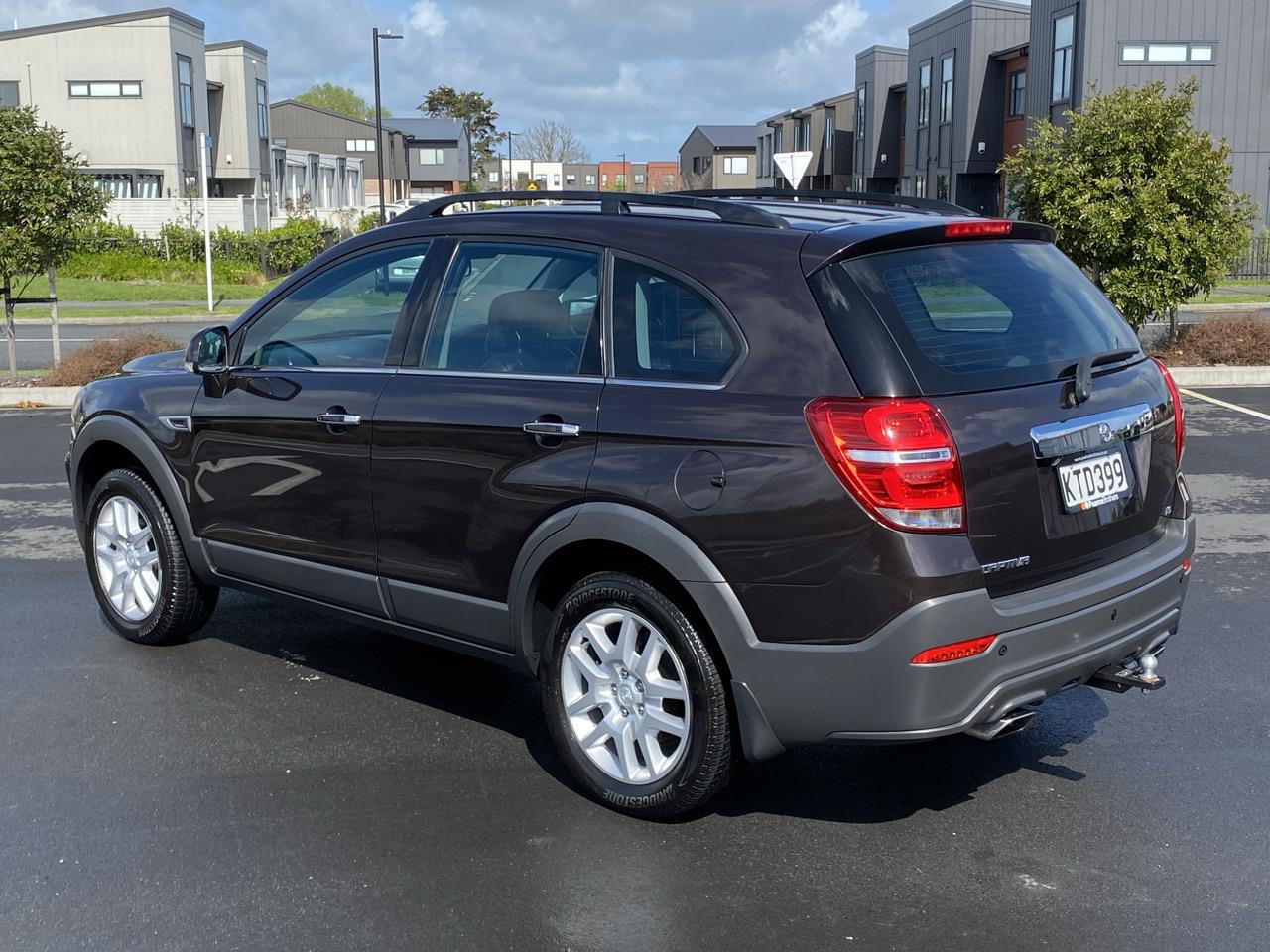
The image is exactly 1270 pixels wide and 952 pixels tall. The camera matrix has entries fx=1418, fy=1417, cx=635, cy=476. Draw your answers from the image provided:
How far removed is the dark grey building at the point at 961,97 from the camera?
4553 cm

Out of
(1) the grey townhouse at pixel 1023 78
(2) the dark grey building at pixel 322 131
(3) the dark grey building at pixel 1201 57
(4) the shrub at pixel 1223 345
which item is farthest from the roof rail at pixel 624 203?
(2) the dark grey building at pixel 322 131

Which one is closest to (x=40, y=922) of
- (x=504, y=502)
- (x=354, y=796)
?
(x=354, y=796)

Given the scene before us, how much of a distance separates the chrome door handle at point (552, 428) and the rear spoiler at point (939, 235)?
0.87 m

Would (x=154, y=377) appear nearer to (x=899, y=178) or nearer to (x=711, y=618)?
(x=711, y=618)

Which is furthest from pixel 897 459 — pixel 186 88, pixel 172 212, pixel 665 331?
pixel 186 88

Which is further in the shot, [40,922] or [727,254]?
[727,254]

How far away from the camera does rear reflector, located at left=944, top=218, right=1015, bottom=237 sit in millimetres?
4316

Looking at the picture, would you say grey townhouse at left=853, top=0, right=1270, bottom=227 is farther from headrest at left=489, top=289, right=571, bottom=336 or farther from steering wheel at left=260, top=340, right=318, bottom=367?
headrest at left=489, top=289, right=571, bottom=336

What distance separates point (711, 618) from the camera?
13.3ft

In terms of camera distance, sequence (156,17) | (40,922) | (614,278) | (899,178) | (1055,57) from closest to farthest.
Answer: (40,922) → (614,278) → (1055,57) → (156,17) → (899,178)

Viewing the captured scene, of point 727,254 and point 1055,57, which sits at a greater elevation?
point 1055,57

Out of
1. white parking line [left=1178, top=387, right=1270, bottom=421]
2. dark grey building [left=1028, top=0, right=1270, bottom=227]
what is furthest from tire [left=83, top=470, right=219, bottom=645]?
dark grey building [left=1028, top=0, right=1270, bottom=227]

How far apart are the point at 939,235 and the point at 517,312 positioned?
141 cm

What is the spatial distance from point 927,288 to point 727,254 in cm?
60
